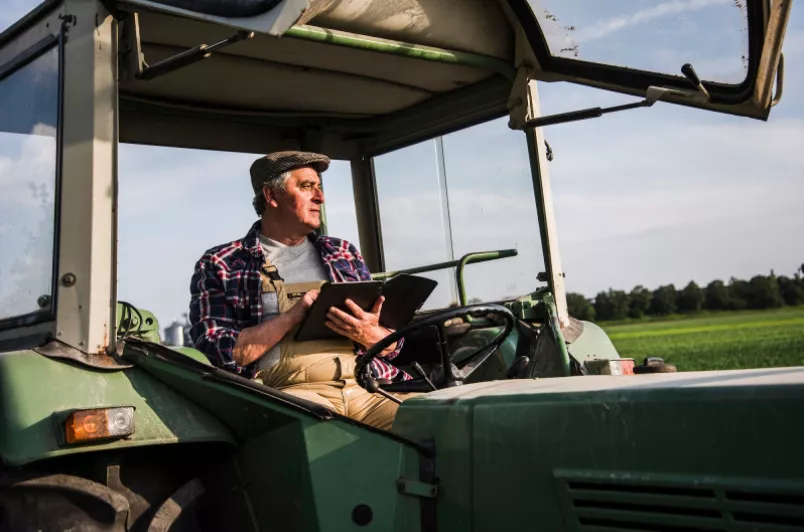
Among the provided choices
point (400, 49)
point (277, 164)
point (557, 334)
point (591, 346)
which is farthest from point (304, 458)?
point (591, 346)

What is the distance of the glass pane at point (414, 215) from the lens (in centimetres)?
431

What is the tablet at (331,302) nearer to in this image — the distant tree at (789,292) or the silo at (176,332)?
the silo at (176,332)

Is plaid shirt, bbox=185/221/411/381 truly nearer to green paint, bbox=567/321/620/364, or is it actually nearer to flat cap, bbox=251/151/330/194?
flat cap, bbox=251/151/330/194

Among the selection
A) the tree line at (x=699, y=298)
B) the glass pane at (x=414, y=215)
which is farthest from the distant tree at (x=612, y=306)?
the glass pane at (x=414, y=215)

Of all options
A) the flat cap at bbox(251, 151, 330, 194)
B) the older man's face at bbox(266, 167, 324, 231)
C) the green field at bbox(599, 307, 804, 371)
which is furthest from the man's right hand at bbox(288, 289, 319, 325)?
the green field at bbox(599, 307, 804, 371)

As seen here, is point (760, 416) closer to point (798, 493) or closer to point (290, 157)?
point (798, 493)

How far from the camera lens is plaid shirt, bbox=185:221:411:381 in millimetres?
3096

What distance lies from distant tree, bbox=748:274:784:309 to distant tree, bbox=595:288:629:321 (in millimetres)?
9494

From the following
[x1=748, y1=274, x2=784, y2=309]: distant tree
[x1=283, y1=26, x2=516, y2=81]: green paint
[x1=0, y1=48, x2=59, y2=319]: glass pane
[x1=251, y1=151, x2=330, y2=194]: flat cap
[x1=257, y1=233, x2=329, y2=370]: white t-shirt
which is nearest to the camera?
[x1=0, y1=48, x2=59, y2=319]: glass pane

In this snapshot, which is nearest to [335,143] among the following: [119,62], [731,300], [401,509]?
[119,62]

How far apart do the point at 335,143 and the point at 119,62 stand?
2047 millimetres

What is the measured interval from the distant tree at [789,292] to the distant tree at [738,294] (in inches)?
110

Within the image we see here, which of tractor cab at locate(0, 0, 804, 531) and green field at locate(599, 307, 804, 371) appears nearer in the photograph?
tractor cab at locate(0, 0, 804, 531)

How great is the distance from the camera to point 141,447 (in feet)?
7.74
